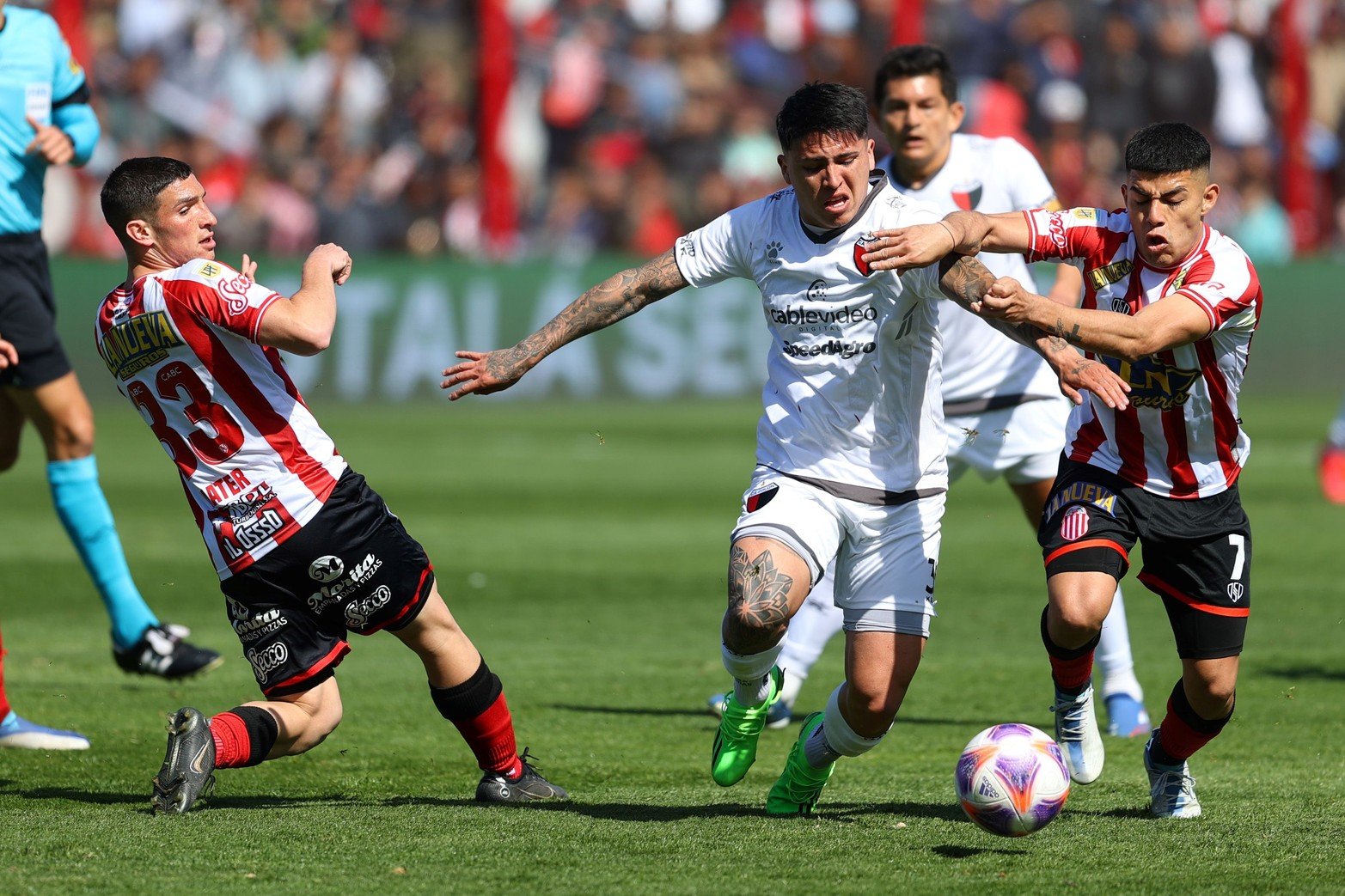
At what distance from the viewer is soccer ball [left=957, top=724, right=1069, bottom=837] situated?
4828mm

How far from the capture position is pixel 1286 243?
69.1 ft

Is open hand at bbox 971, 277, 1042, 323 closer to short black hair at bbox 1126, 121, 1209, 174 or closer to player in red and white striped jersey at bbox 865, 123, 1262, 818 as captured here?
player in red and white striped jersey at bbox 865, 123, 1262, 818

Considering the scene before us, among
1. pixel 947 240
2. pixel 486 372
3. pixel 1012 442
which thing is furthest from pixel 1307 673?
pixel 486 372

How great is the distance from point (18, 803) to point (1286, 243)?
1843 centimetres

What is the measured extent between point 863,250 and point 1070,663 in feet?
4.74

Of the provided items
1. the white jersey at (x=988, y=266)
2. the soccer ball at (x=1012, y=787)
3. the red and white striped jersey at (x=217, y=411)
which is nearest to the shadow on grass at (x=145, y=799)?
the red and white striped jersey at (x=217, y=411)

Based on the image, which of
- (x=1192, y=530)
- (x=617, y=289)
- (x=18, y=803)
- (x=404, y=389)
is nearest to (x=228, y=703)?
(x=18, y=803)

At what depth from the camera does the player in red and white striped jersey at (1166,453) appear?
5.23m

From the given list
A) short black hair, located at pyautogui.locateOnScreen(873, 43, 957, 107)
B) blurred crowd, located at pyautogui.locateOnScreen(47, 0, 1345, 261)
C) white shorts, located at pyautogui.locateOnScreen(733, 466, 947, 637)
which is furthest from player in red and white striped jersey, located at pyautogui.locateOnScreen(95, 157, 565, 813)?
blurred crowd, located at pyautogui.locateOnScreen(47, 0, 1345, 261)

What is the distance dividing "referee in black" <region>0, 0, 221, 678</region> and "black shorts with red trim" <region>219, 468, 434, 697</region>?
6.92 ft

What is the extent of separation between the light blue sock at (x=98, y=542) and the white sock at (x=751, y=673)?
3.04m

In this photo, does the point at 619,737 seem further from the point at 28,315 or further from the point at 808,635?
the point at 28,315

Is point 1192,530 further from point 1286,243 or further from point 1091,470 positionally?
point 1286,243

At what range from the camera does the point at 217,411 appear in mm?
5215
